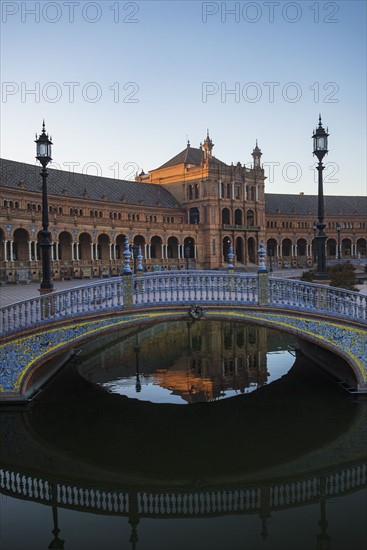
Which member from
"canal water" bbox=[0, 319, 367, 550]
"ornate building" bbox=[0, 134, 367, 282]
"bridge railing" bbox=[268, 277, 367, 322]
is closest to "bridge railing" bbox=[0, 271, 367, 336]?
"bridge railing" bbox=[268, 277, 367, 322]

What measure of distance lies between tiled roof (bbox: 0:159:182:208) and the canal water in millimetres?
38130

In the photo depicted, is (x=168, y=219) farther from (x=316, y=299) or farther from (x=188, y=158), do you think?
(x=316, y=299)

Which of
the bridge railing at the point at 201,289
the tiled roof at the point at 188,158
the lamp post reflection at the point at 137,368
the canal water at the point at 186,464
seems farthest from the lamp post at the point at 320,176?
the tiled roof at the point at 188,158

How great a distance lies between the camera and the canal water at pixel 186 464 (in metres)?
7.56

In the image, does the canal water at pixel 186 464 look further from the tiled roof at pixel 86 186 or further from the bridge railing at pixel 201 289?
the tiled roof at pixel 86 186

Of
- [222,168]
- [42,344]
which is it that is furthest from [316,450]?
[222,168]

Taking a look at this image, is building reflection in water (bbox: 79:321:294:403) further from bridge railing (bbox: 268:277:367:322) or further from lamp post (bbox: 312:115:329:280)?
lamp post (bbox: 312:115:329:280)

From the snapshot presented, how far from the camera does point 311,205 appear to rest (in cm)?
9206

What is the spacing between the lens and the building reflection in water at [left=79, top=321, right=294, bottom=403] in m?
14.9

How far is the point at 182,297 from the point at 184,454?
176 inches

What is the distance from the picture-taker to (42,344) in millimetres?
12656

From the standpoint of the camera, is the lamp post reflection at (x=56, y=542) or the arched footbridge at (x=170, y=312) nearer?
the lamp post reflection at (x=56, y=542)

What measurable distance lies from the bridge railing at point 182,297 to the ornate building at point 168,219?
26.5 meters

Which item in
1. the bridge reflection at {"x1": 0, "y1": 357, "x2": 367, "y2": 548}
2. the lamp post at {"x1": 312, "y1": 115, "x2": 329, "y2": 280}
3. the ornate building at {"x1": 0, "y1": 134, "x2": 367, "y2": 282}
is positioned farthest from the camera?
the ornate building at {"x1": 0, "y1": 134, "x2": 367, "y2": 282}
